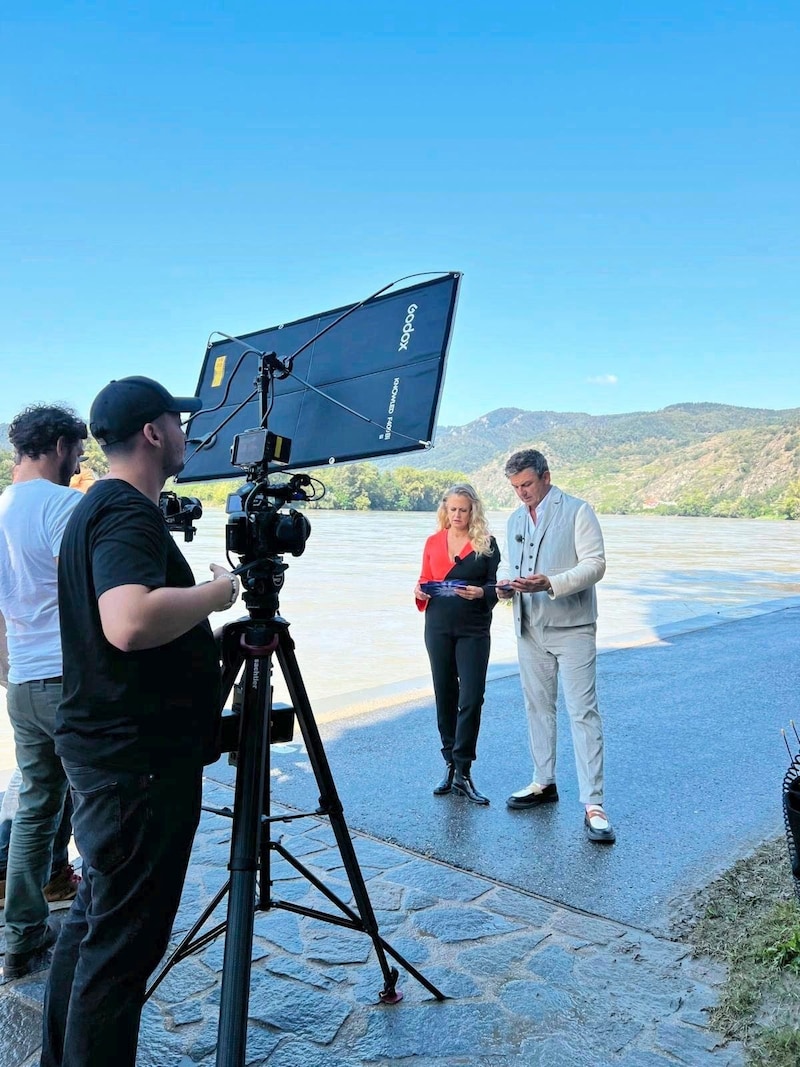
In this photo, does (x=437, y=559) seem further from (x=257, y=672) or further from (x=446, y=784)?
(x=257, y=672)

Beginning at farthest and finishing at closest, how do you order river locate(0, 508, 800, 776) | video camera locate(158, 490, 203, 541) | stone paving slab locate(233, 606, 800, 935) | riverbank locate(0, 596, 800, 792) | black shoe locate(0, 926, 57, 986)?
river locate(0, 508, 800, 776), riverbank locate(0, 596, 800, 792), stone paving slab locate(233, 606, 800, 935), black shoe locate(0, 926, 57, 986), video camera locate(158, 490, 203, 541)

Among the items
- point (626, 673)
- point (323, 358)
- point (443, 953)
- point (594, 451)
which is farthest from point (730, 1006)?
point (594, 451)

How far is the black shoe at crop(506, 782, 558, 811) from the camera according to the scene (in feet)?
15.0

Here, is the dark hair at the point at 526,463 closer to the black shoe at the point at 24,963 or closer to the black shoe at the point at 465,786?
the black shoe at the point at 465,786

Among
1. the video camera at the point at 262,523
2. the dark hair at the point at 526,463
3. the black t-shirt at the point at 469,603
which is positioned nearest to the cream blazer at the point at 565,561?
the dark hair at the point at 526,463

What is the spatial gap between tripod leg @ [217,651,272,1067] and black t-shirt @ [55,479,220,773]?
0.35m

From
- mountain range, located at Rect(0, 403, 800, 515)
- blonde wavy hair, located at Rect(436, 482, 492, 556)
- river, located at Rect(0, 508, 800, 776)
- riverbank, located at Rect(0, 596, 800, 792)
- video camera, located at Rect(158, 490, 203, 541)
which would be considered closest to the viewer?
video camera, located at Rect(158, 490, 203, 541)

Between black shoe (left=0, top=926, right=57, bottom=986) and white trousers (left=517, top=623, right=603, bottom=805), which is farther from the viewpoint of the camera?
white trousers (left=517, top=623, right=603, bottom=805)

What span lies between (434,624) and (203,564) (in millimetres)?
12649

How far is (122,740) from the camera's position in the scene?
1.86 metres

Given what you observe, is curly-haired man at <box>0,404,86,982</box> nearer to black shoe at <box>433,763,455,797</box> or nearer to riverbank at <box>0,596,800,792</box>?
riverbank at <box>0,596,800,792</box>

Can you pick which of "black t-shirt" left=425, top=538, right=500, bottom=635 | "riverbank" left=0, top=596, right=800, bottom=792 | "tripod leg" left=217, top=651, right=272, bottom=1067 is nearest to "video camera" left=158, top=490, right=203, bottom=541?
"tripod leg" left=217, top=651, right=272, bottom=1067

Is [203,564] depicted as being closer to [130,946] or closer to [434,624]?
[434,624]

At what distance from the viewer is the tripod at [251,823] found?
204 centimetres
